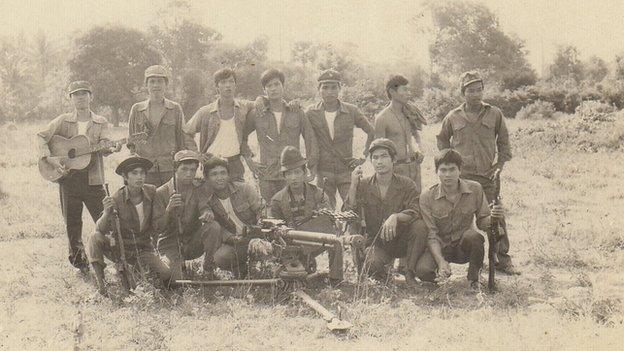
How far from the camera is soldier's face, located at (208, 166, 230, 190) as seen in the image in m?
6.41

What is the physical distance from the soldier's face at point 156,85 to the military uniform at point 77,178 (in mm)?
697

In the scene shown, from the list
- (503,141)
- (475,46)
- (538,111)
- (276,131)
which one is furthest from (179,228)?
(475,46)

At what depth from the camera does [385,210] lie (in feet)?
21.1

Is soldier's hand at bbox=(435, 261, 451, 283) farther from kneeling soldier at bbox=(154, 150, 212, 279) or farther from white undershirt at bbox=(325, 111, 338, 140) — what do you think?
kneeling soldier at bbox=(154, 150, 212, 279)

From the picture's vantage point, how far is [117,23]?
32906 millimetres

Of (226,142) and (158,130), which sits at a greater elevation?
(158,130)

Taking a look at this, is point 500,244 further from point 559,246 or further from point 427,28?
point 427,28

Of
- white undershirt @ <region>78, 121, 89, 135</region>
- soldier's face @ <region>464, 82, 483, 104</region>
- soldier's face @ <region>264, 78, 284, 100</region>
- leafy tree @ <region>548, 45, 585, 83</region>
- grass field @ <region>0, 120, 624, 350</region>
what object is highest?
leafy tree @ <region>548, 45, 585, 83</region>

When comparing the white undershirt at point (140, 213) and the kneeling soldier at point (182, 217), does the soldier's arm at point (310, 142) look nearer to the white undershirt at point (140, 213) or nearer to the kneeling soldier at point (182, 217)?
the kneeling soldier at point (182, 217)

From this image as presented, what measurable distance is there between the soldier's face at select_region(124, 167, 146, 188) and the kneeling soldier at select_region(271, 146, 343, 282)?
1347 millimetres

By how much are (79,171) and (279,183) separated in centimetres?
229

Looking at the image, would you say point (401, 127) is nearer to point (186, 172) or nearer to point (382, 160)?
point (382, 160)

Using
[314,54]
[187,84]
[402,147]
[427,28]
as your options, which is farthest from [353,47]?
[402,147]

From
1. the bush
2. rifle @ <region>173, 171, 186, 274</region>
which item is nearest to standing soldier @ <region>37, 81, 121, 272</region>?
rifle @ <region>173, 171, 186, 274</region>
